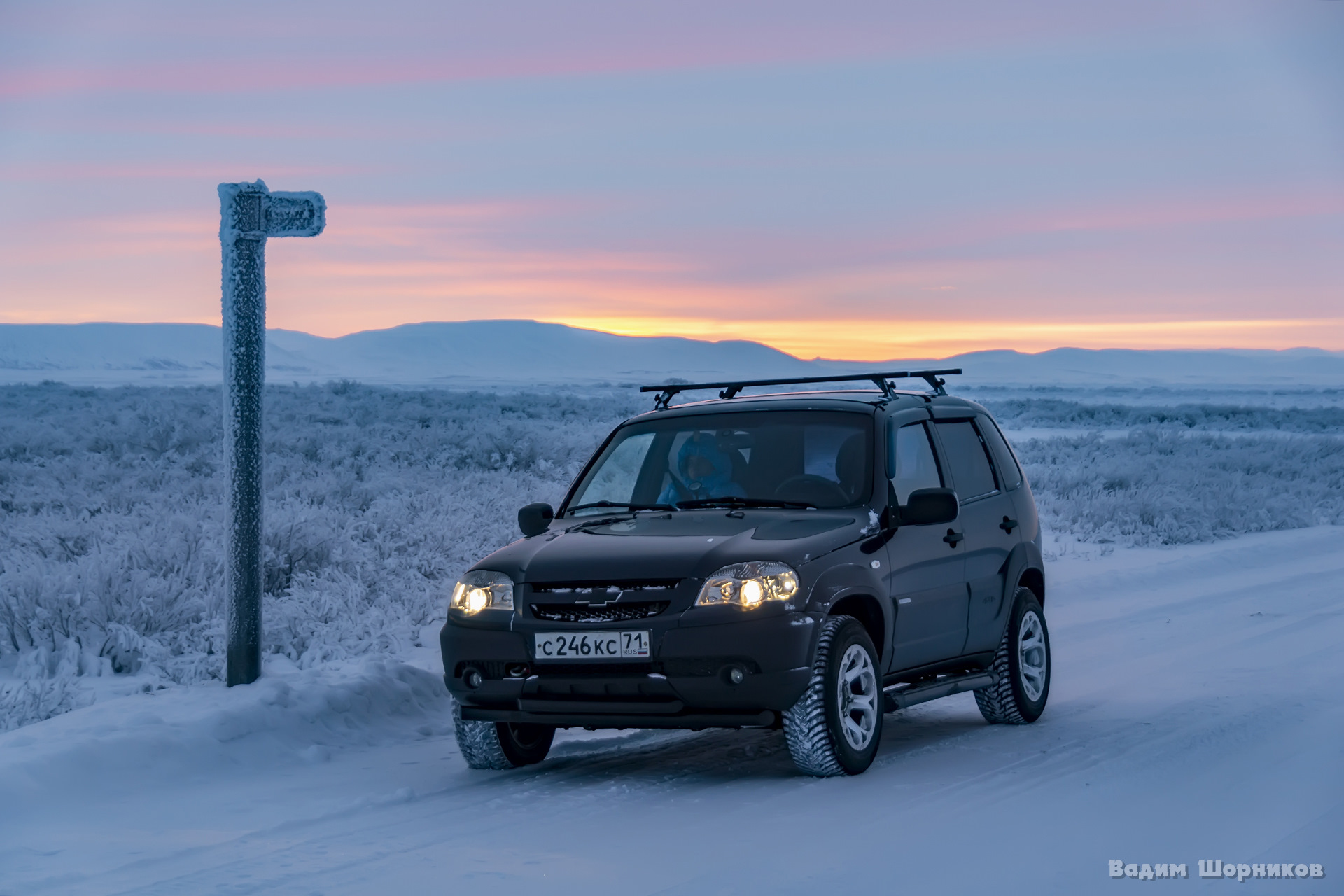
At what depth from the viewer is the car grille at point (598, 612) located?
6844mm

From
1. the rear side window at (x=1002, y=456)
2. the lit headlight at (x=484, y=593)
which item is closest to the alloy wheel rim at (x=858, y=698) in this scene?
the lit headlight at (x=484, y=593)

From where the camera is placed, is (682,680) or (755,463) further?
(755,463)

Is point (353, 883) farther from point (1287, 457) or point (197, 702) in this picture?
point (1287, 457)

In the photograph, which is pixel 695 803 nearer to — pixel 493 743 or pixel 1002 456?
pixel 493 743

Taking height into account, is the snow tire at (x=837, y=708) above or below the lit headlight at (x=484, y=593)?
below

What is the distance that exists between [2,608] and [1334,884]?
9.20 meters

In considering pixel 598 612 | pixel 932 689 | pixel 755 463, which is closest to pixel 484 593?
pixel 598 612

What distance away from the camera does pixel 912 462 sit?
8305 mm

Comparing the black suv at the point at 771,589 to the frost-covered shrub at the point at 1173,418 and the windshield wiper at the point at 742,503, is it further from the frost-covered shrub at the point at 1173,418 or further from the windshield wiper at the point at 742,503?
the frost-covered shrub at the point at 1173,418

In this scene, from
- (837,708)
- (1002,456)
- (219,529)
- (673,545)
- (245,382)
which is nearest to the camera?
(837,708)

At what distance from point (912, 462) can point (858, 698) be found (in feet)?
5.22

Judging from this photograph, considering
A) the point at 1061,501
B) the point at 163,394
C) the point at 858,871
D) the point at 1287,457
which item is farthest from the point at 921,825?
the point at 163,394

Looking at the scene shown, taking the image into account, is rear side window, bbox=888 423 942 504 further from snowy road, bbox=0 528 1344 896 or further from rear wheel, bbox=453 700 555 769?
rear wheel, bbox=453 700 555 769

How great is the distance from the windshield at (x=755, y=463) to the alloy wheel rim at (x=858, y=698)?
86 centimetres
